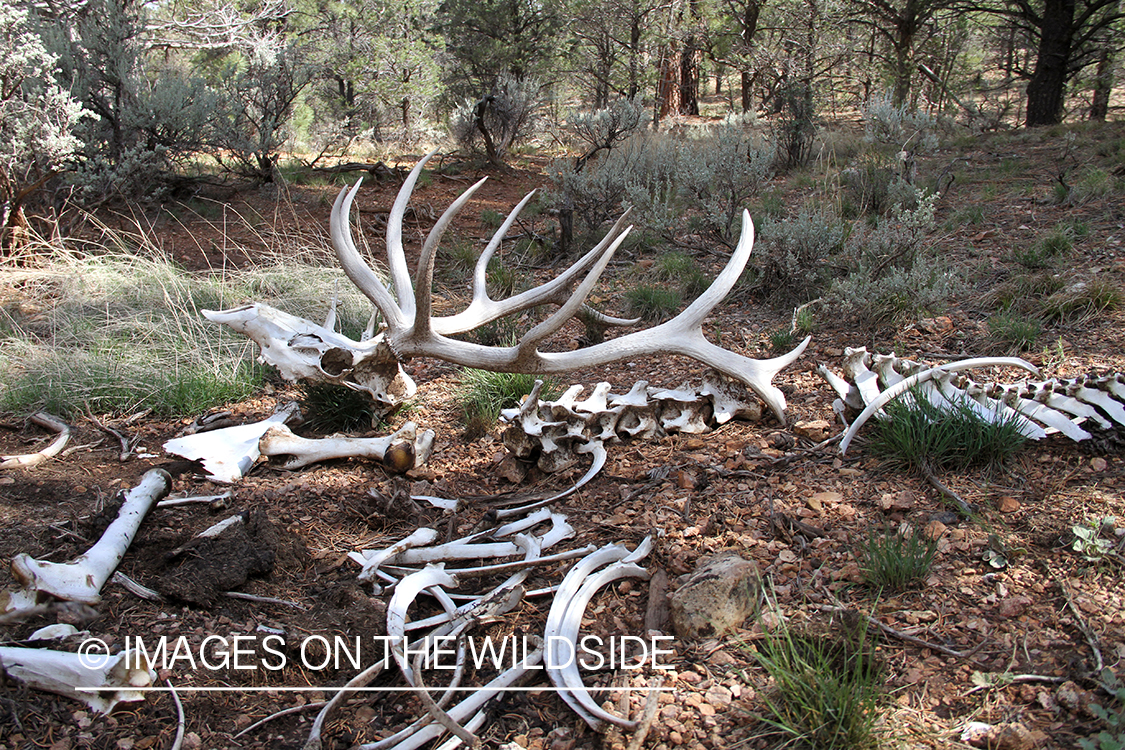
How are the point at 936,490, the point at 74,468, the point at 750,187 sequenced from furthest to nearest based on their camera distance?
the point at 750,187 < the point at 74,468 < the point at 936,490

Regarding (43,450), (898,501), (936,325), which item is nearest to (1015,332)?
(936,325)

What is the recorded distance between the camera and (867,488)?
2.52m

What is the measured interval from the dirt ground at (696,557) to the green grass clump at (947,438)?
65 mm

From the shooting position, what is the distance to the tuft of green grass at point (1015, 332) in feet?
11.6

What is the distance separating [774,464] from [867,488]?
0.37 metres

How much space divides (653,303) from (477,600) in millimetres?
3033

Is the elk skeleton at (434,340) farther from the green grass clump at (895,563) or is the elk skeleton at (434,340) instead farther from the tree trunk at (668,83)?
the tree trunk at (668,83)

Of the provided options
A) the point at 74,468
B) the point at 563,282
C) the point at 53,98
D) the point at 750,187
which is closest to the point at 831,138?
the point at 750,187

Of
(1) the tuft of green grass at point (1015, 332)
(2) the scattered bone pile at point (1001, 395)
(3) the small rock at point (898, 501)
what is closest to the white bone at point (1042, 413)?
(2) the scattered bone pile at point (1001, 395)

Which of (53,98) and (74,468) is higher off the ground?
(53,98)

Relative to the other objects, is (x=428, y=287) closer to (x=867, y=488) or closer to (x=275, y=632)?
(x=275, y=632)

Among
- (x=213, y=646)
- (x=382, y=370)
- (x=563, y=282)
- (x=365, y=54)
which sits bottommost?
(x=213, y=646)

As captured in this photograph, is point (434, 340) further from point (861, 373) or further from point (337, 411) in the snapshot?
point (861, 373)

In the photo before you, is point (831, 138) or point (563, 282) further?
point (831, 138)
